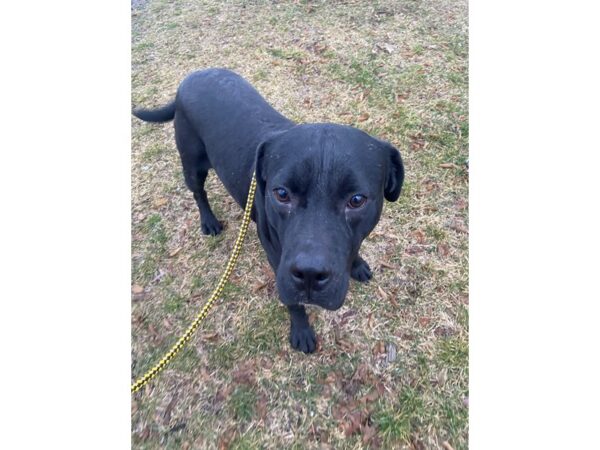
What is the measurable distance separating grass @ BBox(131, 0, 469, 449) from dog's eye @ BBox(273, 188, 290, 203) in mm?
1452

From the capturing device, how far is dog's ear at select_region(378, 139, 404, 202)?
247 cm

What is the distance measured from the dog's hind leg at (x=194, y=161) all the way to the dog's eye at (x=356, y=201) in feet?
5.92

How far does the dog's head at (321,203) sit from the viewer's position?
2.01 meters

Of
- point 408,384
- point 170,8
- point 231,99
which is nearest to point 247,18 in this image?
point 170,8

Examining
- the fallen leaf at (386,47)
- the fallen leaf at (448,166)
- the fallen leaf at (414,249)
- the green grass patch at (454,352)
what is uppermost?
the fallen leaf at (386,47)

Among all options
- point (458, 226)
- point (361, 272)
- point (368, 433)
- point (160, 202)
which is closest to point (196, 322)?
point (368, 433)

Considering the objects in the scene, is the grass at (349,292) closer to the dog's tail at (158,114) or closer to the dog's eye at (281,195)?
the dog's tail at (158,114)

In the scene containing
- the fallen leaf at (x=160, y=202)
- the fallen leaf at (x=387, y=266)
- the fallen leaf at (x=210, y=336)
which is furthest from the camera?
the fallen leaf at (x=160, y=202)

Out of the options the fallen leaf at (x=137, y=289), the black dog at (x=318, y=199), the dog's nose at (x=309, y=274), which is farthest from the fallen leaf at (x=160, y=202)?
the dog's nose at (x=309, y=274)

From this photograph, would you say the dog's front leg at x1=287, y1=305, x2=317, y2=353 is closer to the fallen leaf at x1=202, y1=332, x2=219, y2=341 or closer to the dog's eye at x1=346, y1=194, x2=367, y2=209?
the fallen leaf at x1=202, y1=332, x2=219, y2=341

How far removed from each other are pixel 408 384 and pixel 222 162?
2185 millimetres

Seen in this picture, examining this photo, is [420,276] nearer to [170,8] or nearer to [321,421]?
[321,421]

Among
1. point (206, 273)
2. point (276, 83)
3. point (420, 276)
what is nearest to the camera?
point (420, 276)

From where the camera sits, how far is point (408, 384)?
293 centimetres
